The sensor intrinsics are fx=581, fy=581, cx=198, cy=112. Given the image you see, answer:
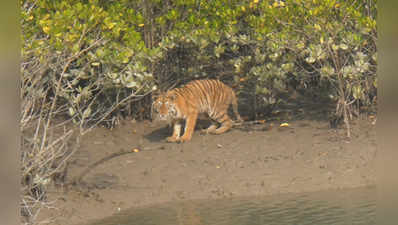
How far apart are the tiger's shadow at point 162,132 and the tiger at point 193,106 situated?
15cm

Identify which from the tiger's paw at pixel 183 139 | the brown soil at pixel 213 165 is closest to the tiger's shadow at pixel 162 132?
the brown soil at pixel 213 165

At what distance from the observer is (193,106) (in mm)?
9703

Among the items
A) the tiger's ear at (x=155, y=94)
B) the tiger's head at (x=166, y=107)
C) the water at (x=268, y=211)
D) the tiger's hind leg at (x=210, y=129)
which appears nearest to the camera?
the water at (x=268, y=211)

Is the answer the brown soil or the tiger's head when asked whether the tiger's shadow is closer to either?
the brown soil

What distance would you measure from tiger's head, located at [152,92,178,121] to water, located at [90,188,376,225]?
2.22 meters

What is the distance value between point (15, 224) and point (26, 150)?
4.94 metres

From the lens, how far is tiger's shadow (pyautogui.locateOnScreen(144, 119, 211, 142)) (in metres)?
9.91

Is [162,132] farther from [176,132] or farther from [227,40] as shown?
[227,40]

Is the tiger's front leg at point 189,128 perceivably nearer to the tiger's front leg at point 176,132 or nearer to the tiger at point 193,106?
the tiger at point 193,106

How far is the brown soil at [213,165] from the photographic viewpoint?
25.0 ft

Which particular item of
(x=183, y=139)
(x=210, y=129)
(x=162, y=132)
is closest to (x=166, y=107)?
(x=183, y=139)

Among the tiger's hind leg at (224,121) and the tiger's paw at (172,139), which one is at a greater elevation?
the tiger's hind leg at (224,121)

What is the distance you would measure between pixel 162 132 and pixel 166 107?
859mm

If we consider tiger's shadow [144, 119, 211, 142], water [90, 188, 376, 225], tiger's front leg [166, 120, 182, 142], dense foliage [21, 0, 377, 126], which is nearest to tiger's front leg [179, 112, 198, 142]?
tiger's front leg [166, 120, 182, 142]
